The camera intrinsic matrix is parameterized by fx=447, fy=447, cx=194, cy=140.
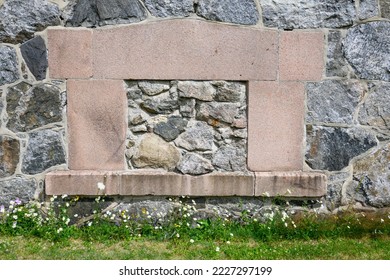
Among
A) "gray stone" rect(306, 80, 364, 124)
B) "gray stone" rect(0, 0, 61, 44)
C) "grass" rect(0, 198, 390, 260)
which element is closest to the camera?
"grass" rect(0, 198, 390, 260)

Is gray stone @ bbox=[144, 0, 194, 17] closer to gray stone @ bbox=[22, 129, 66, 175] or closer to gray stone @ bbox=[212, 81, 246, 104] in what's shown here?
gray stone @ bbox=[212, 81, 246, 104]

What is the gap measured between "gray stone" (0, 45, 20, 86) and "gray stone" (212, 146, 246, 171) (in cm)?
181

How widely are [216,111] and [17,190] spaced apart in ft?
6.00

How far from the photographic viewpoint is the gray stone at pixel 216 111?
12.4ft

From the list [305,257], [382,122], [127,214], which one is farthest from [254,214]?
[382,122]

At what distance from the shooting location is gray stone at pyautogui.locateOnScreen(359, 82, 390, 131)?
12.5 feet

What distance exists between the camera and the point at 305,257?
11.1ft

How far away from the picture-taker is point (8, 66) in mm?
3730

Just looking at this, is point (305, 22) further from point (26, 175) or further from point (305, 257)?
point (26, 175)

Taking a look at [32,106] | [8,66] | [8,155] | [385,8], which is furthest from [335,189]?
[8,66]

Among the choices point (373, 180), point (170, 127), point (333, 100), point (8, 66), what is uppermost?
point (8, 66)

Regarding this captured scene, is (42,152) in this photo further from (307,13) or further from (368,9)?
(368,9)

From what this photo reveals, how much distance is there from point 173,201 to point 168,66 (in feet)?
3.76

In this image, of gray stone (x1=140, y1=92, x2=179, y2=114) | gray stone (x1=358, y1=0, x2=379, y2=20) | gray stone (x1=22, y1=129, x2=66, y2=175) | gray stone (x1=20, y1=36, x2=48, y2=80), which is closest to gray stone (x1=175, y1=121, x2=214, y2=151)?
gray stone (x1=140, y1=92, x2=179, y2=114)
